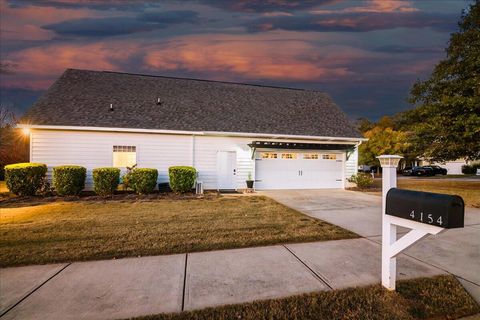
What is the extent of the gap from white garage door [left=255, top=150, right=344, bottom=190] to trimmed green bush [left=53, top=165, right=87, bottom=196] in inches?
343

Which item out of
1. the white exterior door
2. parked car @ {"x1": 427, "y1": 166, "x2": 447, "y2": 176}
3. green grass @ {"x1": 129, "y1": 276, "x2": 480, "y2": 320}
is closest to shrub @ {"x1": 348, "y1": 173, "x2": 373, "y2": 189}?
the white exterior door

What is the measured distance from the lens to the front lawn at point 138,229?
15.4 ft

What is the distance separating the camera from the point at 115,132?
504 inches

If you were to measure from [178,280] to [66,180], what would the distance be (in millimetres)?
9958

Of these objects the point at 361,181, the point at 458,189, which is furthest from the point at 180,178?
the point at 458,189

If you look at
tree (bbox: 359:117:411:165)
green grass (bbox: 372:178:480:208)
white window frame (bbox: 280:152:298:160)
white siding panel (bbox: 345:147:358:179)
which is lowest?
green grass (bbox: 372:178:480:208)

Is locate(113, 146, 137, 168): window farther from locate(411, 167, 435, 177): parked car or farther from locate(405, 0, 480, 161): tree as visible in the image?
locate(411, 167, 435, 177): parked car

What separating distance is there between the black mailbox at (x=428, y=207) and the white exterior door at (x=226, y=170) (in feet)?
37.0

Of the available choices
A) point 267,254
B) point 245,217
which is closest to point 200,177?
point 245,217

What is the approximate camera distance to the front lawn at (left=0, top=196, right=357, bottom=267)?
4.69 metres

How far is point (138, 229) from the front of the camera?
6152 mm

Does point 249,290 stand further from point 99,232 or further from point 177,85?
point 177,85

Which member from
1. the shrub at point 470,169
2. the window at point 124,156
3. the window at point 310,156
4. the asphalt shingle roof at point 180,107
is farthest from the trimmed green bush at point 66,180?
the shrub at point 470,169

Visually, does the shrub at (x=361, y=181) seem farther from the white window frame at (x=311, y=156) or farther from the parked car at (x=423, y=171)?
the parked car at (x=423, y=171)
